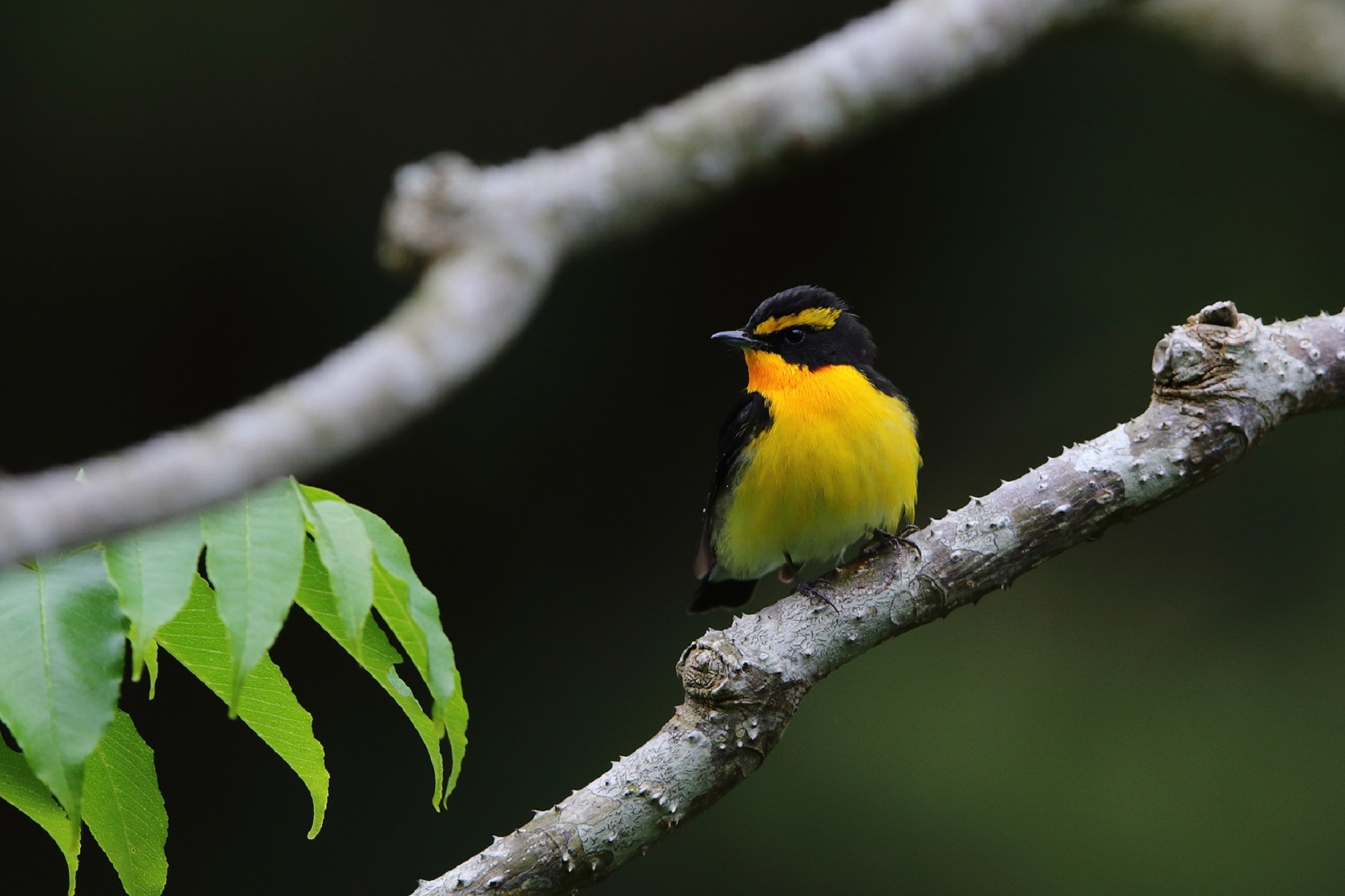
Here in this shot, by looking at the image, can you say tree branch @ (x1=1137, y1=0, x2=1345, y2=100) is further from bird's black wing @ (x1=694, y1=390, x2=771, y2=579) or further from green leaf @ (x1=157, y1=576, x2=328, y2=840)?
green leaf @ (x1=157, y1=576, x2=328, y2=840)

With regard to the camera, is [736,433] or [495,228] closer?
[495,228]

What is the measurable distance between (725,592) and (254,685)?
8.79 ft

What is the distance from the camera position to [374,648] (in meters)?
1.69

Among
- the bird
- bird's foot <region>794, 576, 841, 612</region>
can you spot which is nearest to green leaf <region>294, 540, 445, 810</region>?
bird's foot <region>794, 576, 841, 612</region>

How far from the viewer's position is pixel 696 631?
6027 mm

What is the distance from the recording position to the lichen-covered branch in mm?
1969

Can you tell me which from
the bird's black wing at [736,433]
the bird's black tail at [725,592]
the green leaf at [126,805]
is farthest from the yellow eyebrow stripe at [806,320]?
the green leaf at [126,805]

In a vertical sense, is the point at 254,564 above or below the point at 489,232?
below

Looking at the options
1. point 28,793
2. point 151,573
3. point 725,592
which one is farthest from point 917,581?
point 725,592

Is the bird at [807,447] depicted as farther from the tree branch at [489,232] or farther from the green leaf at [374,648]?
the green leaf at [374,648]

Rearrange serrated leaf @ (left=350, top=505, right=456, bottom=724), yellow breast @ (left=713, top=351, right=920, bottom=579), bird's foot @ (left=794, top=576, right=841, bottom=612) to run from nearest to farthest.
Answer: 1. serrated leaf @ (left=350, top=505, right=456, bottom=724)
2. bird's foot @ (left=794, top=576, right=841, bottom=612)
3. yellow breast @ (left=713, top=351, right=920, bottom=579)

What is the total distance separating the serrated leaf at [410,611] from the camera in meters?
1.44

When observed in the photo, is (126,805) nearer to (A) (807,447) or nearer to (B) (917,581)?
(B) (917,581)

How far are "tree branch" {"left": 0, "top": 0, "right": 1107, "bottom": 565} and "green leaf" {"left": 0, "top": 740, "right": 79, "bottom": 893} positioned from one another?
1.40 feet
